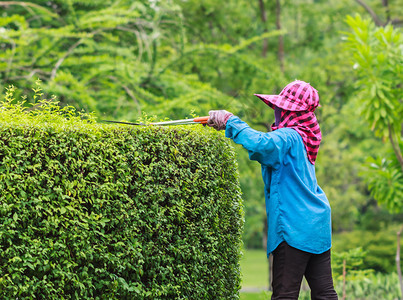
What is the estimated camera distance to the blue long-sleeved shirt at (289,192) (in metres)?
2.92

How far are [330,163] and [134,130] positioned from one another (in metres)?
18.6

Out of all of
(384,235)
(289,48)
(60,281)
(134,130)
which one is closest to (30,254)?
(60,281)

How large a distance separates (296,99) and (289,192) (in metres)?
0.64

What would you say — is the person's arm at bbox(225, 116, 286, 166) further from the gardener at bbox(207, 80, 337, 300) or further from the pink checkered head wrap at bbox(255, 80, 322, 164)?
the pink checkered head wrap at bbox(255, 80, 322, 164)

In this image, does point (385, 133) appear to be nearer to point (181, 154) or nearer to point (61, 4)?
point (181, 154)

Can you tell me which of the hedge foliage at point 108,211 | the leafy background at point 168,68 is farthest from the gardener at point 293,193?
the leafy background at point 168,68

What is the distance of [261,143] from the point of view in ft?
9.36

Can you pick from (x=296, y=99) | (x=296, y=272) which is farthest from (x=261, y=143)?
(x=296, y=272)

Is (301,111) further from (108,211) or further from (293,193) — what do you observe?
(108,211)

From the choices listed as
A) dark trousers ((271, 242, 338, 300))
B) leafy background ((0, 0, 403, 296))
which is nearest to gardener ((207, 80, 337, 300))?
dark trousers ((271, 242, 338, 300))

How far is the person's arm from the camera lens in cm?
286

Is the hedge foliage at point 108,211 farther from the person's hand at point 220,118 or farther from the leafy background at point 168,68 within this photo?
the leafy background at point 168,68

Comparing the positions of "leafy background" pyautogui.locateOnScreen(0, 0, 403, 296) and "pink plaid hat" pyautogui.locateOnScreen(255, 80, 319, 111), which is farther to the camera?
"leafy background" pyautogui.locateOnScreen(0, 0, 403, 296)

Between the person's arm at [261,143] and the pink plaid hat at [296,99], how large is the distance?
12.5 inches
